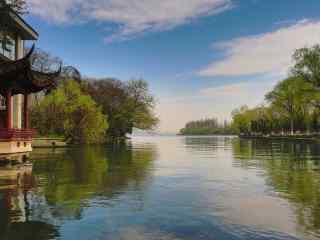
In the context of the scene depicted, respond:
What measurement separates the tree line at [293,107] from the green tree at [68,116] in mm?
35604

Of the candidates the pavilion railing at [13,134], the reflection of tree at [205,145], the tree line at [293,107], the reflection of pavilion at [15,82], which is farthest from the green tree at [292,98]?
the pavilion railing at [13,134]

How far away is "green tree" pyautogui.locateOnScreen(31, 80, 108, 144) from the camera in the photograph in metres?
56.6

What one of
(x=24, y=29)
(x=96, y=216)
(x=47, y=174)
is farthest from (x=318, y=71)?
(x=96, y=216)

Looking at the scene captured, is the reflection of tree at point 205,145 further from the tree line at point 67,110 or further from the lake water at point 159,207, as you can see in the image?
the lake water at point 159,207

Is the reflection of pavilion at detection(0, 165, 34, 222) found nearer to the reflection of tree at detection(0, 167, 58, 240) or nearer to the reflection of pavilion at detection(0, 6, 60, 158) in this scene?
the reflection of tree at detection(0, 167, 58, 240)

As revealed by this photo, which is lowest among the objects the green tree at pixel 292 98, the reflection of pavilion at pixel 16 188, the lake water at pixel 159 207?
the lake water at pixel 159 207

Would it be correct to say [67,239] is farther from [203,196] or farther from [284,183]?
[284,183]

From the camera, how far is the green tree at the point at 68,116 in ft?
186

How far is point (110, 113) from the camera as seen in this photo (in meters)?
86.6

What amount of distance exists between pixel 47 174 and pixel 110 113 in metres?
66.5

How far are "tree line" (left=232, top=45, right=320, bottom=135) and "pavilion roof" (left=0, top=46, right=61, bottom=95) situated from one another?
5097 centimetres

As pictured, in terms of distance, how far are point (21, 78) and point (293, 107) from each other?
78.5m

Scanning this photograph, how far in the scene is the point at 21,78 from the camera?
24.3 meters

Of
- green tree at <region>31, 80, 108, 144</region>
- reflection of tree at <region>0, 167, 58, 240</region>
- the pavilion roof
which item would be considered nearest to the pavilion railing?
the pavilion roof
